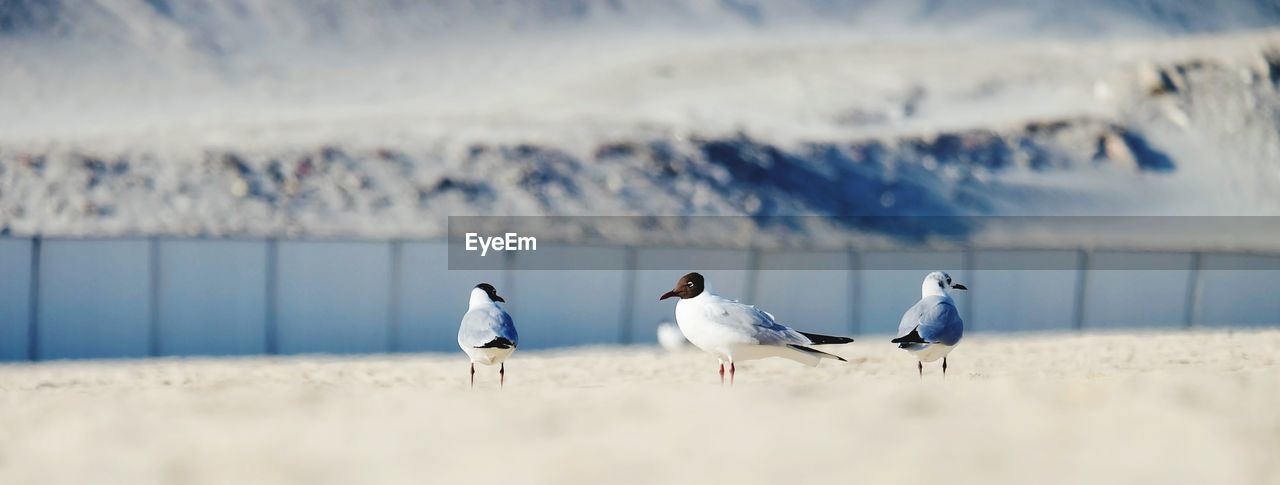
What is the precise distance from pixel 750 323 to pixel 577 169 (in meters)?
25.8

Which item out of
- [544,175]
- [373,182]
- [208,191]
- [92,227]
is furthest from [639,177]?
[92,227]

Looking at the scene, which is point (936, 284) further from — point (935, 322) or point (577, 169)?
point (577, 169)

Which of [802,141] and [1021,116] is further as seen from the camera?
[1021,116]

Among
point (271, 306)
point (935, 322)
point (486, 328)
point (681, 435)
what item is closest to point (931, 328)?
point (935, 322)

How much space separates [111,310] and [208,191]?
10118 millimetres

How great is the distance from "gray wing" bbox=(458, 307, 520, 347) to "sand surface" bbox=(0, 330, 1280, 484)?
96 centimetres

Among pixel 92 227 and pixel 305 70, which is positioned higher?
pixel 305 70

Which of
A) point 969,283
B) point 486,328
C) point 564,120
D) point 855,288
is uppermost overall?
point 564,120

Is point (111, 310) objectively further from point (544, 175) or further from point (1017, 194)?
point (1017, 194)

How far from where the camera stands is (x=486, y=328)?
11953mm

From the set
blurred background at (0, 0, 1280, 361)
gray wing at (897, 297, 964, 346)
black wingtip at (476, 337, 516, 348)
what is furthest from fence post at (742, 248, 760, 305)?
black wingtip at (476, 337, 516, 348)

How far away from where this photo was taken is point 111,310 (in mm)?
23688

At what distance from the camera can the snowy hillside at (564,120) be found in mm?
34500

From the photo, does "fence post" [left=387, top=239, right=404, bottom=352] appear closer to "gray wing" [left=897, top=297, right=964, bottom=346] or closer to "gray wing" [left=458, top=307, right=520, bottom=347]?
"gray wing" [left=458, top=307, right=520, bottom=347]
